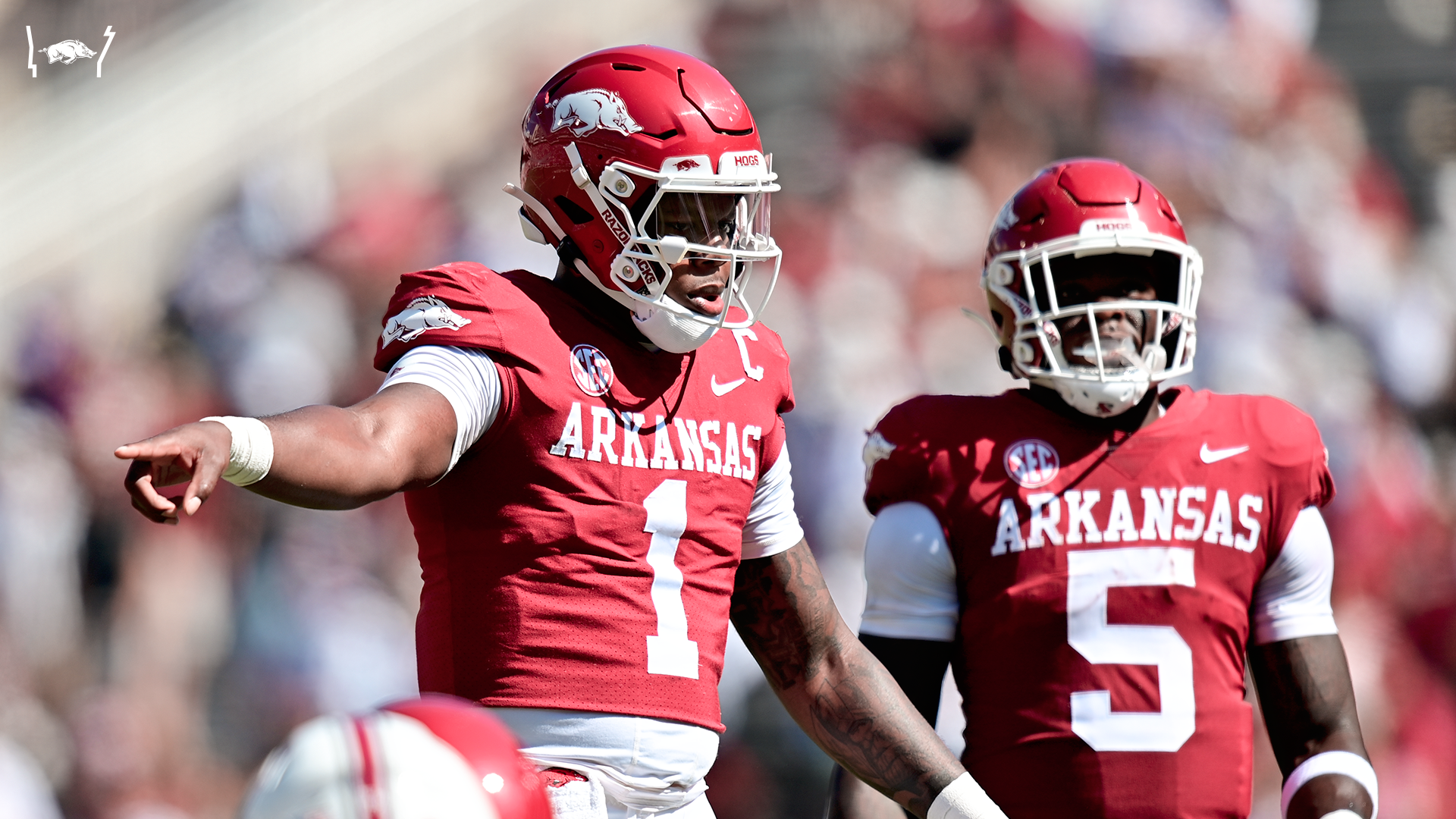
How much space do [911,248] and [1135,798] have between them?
5.31 metres

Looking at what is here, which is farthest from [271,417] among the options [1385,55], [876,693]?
[1385,55]

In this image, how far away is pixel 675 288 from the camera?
8.83 feet

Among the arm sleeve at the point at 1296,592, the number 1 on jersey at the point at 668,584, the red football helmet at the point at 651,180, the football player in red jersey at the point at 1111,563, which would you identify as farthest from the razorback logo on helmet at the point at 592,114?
the arm sleeve at the point at 1296,592

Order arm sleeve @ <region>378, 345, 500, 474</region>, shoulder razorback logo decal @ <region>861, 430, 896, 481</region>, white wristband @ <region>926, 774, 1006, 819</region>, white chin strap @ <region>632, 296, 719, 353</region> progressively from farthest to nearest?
shoulder razorback logo decal @ <region>861, 430, 896, 481</region> → white wristband @ <region>926, 774, 1006, 819</region> → white chin strap @ <region>632, 296, 719, 353</region> → arm sleeve @ <region>378, 345, 500, 474</region>

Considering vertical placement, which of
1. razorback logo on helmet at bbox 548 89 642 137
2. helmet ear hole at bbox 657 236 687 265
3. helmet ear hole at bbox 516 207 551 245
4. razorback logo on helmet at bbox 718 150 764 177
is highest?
razorback logo on helmet at bbox 548 89 642 137

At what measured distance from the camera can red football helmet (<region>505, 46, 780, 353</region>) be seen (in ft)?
8.80

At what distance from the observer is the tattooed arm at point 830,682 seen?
9.70 feet

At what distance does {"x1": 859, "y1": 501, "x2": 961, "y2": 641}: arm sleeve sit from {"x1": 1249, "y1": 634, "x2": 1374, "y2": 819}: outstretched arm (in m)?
0.61

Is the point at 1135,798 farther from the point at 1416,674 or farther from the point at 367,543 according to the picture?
the point at 367,543

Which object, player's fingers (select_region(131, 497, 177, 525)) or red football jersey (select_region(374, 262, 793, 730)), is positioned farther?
red football jersey (select_region(374, 262, 793, 730))

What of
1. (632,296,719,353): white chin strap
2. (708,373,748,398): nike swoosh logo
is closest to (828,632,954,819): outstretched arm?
(708,373,748,398): nike swoosh logo

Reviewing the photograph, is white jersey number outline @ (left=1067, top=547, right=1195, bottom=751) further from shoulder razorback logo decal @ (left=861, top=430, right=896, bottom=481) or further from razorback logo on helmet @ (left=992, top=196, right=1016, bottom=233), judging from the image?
razorback logo on helmet @ (left=992, top=196, right=1016, bottom=233)

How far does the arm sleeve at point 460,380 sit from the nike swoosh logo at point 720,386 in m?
0.45

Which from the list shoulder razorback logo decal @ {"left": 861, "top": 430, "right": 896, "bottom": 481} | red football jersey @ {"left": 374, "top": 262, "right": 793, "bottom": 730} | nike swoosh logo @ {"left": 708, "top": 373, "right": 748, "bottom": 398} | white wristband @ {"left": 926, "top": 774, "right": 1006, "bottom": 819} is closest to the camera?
red football jersey @ {"left": 374, "top": 262, "right": 793, "bottom": 730}
